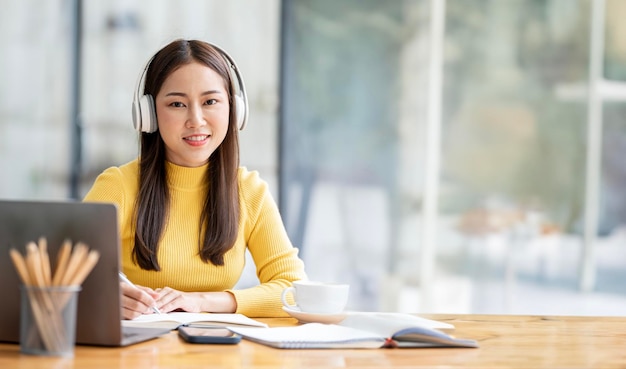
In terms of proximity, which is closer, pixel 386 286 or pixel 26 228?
pixel 26 228

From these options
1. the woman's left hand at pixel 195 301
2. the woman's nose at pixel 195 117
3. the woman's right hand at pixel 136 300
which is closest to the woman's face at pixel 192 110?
the woman's nose at pixel 195 117

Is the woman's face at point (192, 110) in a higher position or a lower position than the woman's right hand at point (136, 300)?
higher

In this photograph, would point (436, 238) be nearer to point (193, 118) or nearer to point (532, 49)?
point (532, 49)

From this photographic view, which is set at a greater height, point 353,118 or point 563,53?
point 563,53

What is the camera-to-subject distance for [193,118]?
2.15 meters

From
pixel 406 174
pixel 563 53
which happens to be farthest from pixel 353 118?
pixel 563 53

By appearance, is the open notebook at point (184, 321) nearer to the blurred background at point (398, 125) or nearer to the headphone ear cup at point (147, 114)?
the headphone ear cup at point (147, 114)

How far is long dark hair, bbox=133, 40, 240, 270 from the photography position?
220 cm

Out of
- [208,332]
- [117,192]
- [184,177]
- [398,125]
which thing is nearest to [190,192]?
[184,177]

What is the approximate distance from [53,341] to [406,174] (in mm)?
2989

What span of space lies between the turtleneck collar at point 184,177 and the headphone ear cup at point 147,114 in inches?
5.1

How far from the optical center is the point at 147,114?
2174 mm

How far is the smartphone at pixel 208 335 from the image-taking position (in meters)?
1.49

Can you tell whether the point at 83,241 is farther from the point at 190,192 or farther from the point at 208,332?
the point at 190,192
